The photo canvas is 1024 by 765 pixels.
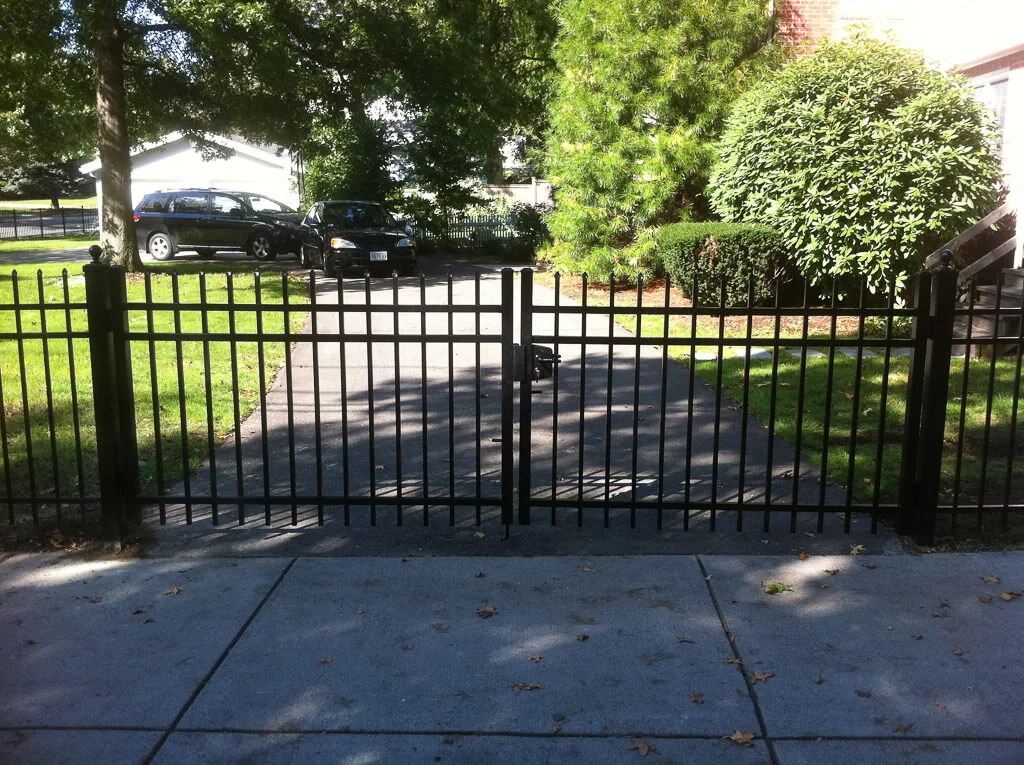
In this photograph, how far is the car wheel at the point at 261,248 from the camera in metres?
25.0

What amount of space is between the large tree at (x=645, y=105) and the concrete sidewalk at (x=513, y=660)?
1185 centimetres

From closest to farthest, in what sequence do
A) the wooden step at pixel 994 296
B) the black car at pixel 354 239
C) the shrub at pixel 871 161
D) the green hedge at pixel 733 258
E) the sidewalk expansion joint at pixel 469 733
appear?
the sidewalk expansion joint at pixel 469 733 → the wooden step at pixel 994 296 → the shrub at pixel 871 161 → the green hedge at pixel 733 258 → the black car at pixel 354 239

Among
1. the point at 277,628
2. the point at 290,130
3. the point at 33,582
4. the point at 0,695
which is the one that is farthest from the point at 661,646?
the point at 290,130

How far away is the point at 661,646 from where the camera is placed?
4.52 m

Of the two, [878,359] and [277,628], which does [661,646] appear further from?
[878,359]

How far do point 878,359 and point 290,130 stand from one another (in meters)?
12.4

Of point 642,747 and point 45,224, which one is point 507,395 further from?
point 45,224

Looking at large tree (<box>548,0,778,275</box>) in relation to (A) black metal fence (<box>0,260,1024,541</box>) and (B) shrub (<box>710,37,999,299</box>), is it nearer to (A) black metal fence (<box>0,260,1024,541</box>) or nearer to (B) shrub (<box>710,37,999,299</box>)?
(B) shrub (<box>710,37,999,299</box>)

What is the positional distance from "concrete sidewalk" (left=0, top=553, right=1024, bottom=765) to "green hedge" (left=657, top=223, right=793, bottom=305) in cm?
826

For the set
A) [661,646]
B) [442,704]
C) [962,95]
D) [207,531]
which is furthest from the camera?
[962,95]

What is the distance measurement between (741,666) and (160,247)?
23.2 metres

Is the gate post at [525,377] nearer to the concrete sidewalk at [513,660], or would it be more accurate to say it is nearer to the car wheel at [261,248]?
the concrete sidewalk at [513,660]

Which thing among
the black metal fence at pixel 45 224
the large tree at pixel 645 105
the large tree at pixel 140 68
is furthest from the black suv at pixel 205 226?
the black metal fence at pixel 45 224

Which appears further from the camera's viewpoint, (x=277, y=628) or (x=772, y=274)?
(x=772, y=274)
